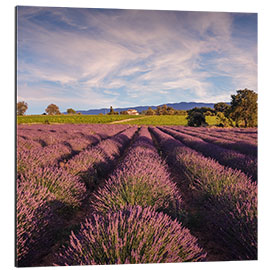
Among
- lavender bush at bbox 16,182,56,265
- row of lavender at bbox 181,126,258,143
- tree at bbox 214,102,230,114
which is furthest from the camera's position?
tree at bbox 214,102,230,114

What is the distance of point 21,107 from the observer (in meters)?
2.69

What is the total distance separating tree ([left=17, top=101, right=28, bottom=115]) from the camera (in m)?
2.62

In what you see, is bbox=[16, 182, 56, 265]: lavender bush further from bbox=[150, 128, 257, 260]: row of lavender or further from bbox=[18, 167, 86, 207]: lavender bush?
bbox=[150, 128, 257, 260]: row of lavender

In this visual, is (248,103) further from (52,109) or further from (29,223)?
(29,223)

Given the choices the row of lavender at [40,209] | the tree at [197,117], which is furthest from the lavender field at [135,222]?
the tree at [197,117]

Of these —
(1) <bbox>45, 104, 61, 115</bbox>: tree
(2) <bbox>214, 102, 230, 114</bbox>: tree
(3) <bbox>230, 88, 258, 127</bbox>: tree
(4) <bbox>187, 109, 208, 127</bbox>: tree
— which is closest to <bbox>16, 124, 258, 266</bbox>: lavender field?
(3) <bbox>230, 88, 258, 127</bbox>: tree

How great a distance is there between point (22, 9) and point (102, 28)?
1.09 m

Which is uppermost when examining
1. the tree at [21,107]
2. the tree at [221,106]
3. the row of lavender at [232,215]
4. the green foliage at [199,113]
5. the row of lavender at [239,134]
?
the green foliage at [199,113]

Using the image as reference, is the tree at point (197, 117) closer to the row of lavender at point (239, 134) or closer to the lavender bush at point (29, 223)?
the row of lavender at point (239, 134)

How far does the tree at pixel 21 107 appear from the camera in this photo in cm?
262

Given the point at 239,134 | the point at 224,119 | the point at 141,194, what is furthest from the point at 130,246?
the point at 224,119

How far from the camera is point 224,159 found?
4555 millimetres

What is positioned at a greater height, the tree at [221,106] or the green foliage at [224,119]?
the tree at [221,106]

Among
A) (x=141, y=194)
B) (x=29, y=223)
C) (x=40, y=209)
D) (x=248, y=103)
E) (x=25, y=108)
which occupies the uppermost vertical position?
(x=248, y=103)
